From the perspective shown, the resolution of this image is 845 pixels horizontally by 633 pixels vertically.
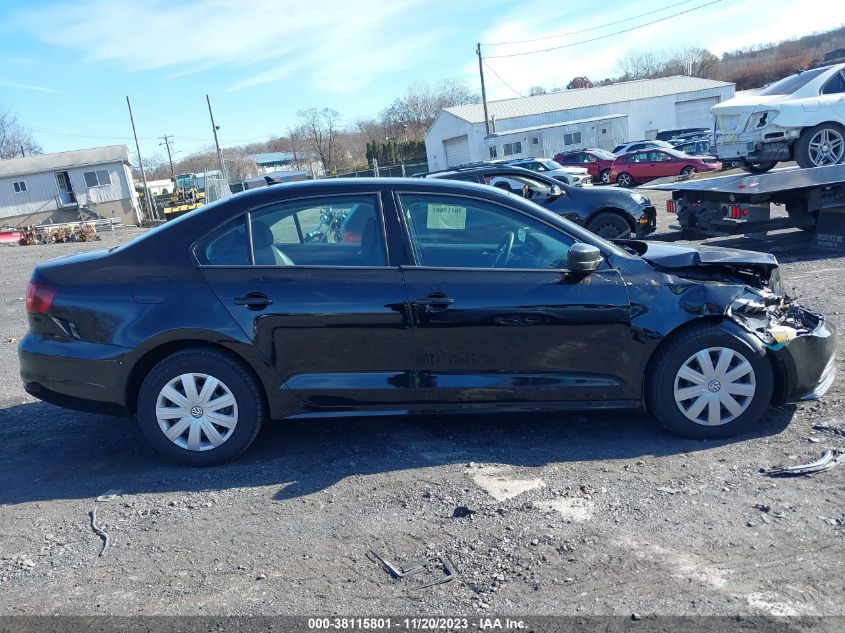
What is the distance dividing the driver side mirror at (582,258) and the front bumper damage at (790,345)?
0.91 meters

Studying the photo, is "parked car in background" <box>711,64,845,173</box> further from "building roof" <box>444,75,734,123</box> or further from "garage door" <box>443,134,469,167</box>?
"garage door" <box>443,134,469,167</box>

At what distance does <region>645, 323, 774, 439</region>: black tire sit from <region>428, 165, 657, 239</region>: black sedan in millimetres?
6862

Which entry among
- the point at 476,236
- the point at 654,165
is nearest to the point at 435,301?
the point at 476,236

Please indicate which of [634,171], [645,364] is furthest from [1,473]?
[634,171]

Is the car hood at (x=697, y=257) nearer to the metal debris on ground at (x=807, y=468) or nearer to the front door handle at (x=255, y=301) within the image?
the metal debris on ground at (x=807, y=468)

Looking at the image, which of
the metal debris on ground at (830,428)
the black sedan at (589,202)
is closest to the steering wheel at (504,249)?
the metal debris on ground at (830,428)

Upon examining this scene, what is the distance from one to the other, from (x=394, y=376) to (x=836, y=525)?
242 centimetres

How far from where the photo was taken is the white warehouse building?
51125mm

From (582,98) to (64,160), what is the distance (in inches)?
1517

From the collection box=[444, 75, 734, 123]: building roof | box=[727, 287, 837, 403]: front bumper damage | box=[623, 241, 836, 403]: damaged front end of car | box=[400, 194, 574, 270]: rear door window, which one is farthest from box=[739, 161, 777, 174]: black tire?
box=[444, 75, 734, 123]: building roof

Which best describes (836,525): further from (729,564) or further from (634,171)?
(634,171)

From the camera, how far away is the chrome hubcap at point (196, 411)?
4293 millimetres

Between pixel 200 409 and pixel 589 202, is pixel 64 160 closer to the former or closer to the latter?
pixel 589 202

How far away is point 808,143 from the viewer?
10961mm
